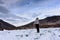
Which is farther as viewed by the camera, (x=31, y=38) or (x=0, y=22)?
(x=0, y=22)

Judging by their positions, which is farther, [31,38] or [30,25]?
[30,25]

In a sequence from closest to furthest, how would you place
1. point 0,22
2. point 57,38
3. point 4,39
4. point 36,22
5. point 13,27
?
1. point 57,38
2. point 4,39
3. point 36,22
4. point 13,27
5. point 0,22

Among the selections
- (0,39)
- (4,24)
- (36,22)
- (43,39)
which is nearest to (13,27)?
(4,24)

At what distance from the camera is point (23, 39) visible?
25.0 ft

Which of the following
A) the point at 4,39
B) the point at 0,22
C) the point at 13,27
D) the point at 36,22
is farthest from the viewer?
the point at 0,22

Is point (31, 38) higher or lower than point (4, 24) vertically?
lower

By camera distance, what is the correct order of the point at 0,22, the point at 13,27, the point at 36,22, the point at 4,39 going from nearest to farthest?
the point at 4,39
the point at 36,22
the point at 13,27
the point at 0,22

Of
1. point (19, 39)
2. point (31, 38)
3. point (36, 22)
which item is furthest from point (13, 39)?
point (36, 22)

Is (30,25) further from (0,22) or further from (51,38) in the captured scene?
(51,38)

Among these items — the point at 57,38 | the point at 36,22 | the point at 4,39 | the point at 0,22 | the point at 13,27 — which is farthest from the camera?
the point at 0,22

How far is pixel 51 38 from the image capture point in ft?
24.0

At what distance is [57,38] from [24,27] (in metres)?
5.73

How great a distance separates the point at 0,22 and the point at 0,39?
23.0 ft

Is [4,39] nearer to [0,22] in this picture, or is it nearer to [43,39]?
[43,39]
